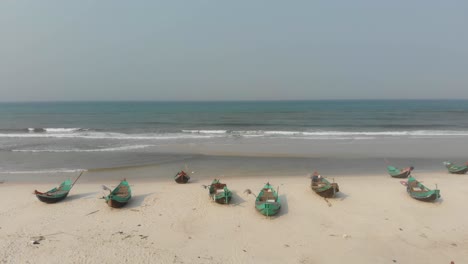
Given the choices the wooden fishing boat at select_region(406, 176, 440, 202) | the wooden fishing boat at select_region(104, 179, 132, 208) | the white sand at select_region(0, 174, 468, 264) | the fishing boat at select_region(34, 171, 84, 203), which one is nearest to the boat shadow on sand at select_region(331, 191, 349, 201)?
the white sand at select_region(0, 174, 468, 264)

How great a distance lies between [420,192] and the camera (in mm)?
12727

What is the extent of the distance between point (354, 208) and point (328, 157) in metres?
9.60

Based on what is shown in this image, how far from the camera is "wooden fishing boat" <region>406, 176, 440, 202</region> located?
39.9ft

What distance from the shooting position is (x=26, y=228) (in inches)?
405

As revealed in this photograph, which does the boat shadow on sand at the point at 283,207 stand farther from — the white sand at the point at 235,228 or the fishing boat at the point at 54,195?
the fishing boat at the point at 54,195

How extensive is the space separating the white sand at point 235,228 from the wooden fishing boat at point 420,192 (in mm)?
275

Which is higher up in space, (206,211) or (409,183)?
(409,183)

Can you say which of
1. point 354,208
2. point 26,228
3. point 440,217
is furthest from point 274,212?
point 26,228

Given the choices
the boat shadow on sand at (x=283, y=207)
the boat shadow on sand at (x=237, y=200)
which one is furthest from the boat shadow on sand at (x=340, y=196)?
the boat shadow on sand at (x=237, y=200)

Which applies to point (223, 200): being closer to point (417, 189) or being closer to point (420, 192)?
point (420, 192)

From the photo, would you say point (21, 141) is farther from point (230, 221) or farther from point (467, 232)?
point (467, 232)

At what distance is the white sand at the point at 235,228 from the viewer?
8.70 meters

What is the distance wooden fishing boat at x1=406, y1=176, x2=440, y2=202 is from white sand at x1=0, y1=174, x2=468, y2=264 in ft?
0.90

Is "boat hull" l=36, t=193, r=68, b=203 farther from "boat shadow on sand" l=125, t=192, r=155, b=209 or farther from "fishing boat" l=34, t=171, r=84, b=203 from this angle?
"boat shadow on sand" l=125, t=192, r=155, b=209
